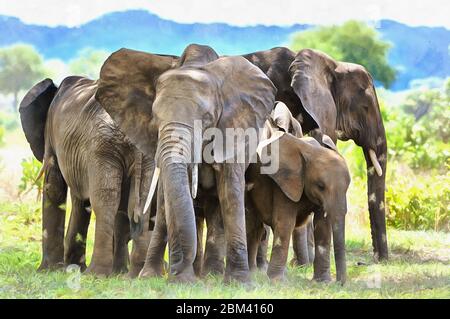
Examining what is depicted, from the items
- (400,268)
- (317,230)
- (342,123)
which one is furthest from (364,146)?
(317,230)

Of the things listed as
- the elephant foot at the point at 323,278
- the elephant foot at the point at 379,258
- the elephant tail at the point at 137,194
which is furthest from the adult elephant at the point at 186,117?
the elephant foot at the point at 379,258

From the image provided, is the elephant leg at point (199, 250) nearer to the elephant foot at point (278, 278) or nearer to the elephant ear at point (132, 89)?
the elephant foot at point (278, 278)

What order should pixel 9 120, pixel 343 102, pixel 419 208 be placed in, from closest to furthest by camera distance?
pixel 343 102, pixel 419 208, pixel 9 120

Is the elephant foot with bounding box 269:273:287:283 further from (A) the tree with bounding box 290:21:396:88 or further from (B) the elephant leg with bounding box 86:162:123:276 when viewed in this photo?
(A) the tree with bounding box 290:21:396:88

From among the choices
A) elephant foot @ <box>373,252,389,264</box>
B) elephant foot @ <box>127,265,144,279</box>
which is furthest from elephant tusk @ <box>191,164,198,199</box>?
elephant foot @ <box>373,252,389,264</box>

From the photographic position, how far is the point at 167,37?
42094mm

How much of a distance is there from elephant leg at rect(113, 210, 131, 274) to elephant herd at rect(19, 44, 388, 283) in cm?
1

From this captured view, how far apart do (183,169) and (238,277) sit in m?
0.99

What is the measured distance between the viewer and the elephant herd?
7512mm

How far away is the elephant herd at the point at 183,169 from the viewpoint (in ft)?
24.6

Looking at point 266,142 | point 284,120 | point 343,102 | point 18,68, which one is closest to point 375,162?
point 343,102

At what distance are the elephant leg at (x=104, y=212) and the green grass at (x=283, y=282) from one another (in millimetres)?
191

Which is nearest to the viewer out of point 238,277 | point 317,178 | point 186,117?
point 186,117

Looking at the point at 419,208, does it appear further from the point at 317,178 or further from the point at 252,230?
the point at 317,178
